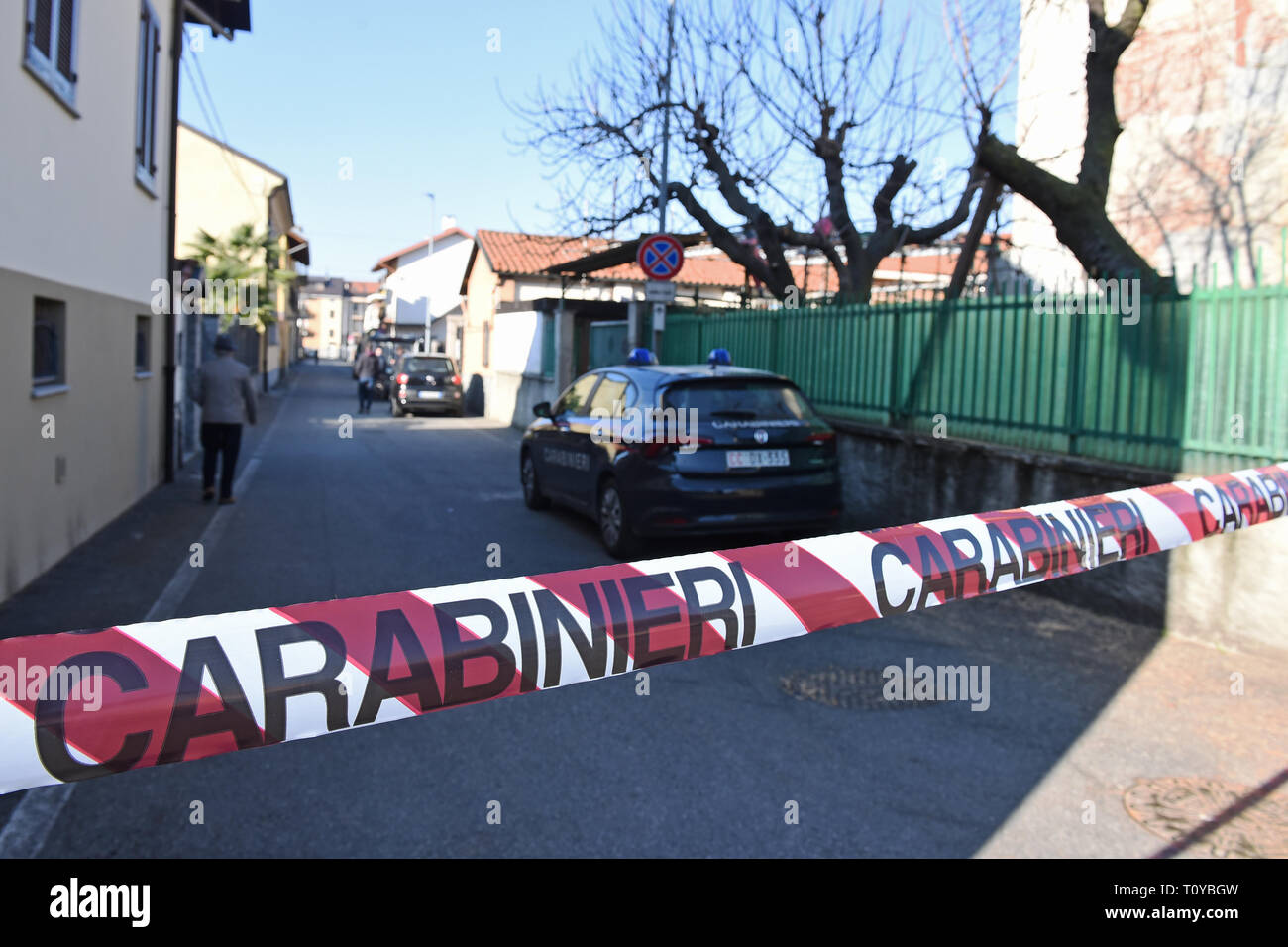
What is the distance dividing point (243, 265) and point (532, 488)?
2006 cm

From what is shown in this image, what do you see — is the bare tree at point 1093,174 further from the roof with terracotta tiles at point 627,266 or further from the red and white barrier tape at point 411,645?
the roof with terracotta tiles at point 627,266

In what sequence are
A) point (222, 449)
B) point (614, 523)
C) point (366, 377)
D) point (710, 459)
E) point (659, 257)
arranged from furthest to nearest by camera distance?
point (366, 377) < point (659, 257) < point (222, 449) < point (614, 523) < point (710, 459)

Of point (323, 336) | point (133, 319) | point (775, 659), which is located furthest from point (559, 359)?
point (323, 336)

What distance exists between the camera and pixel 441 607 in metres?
1.88

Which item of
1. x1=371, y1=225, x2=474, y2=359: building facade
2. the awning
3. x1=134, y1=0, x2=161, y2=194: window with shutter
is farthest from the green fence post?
x1=371, y1=225, x2=474, y2=359: building facade

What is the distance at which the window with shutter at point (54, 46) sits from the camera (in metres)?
6.89

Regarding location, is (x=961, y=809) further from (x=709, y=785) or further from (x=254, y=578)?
(x=254, y=578)

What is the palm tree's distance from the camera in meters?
27.2

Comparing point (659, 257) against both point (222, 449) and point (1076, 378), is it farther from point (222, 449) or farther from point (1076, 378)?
point (1076, 378)

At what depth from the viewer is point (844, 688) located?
5.38 m

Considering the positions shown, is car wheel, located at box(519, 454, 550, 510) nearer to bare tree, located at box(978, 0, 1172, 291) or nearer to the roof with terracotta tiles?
bare tree, located at box(978, 0, 1172, 291)

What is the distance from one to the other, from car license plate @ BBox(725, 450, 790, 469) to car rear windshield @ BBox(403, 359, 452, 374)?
21094 mm

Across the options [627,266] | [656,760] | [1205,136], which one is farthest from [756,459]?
[627,266]

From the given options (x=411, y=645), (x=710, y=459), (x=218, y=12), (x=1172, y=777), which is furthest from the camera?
(x=218, y=12)
